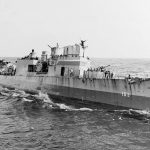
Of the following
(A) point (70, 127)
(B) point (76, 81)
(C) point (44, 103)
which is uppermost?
(B) point (76, 81)

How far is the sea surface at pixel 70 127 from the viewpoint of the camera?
13.9 metres

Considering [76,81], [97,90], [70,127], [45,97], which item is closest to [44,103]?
[45,97]

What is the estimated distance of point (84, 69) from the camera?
2836 cm

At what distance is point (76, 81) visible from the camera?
26422 millimetres

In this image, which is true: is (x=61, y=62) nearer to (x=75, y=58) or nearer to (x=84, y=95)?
(x=75, y=58)

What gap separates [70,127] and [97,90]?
8.06 m

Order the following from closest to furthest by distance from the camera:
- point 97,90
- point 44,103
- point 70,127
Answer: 1. point 70,127
2. point 97,90
3. point 44,103

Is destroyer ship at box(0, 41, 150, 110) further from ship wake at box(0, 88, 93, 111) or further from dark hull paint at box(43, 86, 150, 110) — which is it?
ship wake at box(0, 88, 93, 111)

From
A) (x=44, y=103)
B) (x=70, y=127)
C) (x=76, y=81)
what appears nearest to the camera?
(x=70, y=127)

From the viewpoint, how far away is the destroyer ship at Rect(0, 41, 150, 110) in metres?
22.3

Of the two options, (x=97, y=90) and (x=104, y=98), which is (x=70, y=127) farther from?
(x=97, y=90)

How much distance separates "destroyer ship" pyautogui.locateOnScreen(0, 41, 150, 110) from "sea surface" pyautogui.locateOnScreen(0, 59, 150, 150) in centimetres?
120

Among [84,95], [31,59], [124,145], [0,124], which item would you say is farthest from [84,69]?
[124,145]

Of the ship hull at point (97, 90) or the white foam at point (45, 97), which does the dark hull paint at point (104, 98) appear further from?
the white foam at point (45, 97)
